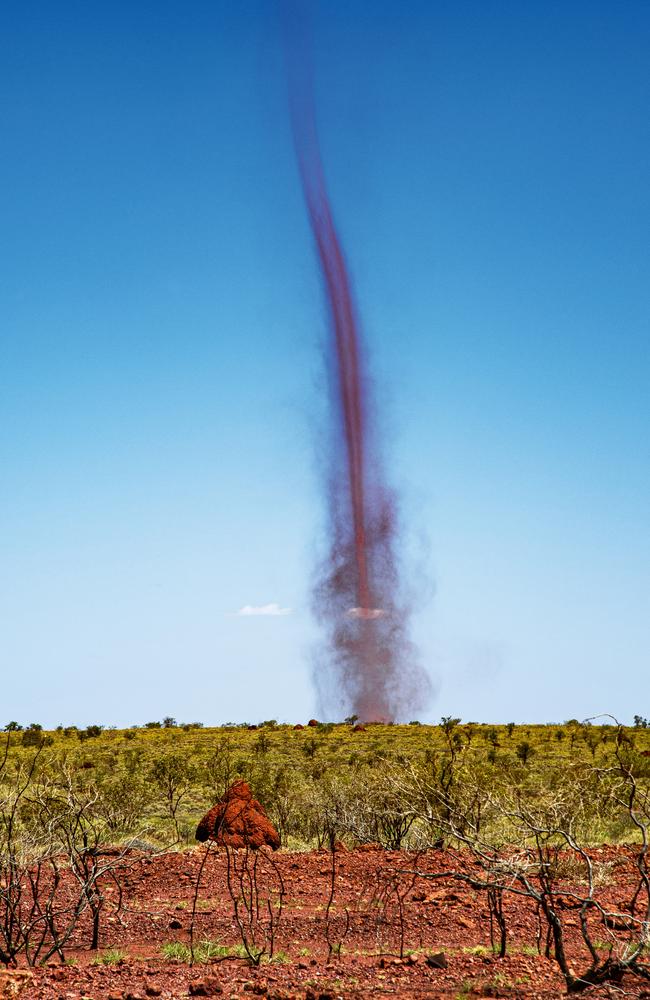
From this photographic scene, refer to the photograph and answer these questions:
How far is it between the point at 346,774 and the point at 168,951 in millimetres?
19619

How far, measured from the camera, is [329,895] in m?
14.6

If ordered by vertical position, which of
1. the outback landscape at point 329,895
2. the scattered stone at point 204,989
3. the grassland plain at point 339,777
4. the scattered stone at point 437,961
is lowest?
the scattered stone at point 204,989

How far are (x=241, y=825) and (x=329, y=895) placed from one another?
13.2 feet

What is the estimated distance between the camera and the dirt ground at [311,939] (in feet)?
29.6

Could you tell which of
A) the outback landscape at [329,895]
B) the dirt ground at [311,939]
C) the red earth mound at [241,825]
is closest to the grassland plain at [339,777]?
the outback landscape at [329,895]

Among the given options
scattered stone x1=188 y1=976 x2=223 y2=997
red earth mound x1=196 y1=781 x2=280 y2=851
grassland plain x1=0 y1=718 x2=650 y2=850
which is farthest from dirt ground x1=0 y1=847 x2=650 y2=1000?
grassland plain x1=0 y1=718 x2=650 y2=850

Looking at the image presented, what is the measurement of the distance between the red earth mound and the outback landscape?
4cm

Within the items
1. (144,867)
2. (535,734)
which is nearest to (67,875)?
(144,867)

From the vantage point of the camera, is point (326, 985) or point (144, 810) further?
point (144, 810)

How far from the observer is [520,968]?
998cm

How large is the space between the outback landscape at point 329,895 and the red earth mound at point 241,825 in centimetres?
4

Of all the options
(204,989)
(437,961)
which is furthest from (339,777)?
(204,989)

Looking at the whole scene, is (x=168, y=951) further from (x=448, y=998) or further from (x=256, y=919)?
(x=448, y=998)

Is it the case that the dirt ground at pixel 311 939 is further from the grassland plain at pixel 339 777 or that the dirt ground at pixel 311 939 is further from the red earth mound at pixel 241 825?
the grassland plain at pixel 339 777
